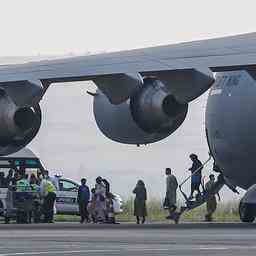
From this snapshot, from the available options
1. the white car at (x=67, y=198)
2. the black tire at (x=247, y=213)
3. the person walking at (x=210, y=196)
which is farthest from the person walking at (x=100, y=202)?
the white car at (x=67, y=198)

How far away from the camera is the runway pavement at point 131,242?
20062 mm

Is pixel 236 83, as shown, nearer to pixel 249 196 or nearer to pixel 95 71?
pixel 249 196

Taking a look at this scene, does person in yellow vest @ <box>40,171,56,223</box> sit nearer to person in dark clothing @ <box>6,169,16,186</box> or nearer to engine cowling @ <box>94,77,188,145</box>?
person in dark clothing @ <box>6,169,16,186</box>

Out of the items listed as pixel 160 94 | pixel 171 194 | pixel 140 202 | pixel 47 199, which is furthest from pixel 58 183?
pixel 160 94

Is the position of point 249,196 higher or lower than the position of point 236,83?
lower

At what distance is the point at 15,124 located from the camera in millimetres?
28281

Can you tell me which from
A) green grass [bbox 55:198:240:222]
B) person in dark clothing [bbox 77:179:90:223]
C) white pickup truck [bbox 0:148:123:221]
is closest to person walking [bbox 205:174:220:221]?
green grass [bbox 55:198:240:222]

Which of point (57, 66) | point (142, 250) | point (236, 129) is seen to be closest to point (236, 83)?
point (236, 129)

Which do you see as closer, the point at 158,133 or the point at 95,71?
the point at 95,71

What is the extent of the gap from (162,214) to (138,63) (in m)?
21.6

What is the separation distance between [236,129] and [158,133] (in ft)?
9.05

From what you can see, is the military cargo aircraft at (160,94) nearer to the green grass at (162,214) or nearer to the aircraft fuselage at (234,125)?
the aircraft fuselage at (234,125)

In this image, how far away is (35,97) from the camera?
83.9ft

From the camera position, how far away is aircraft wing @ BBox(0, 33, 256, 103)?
78.7 feet
